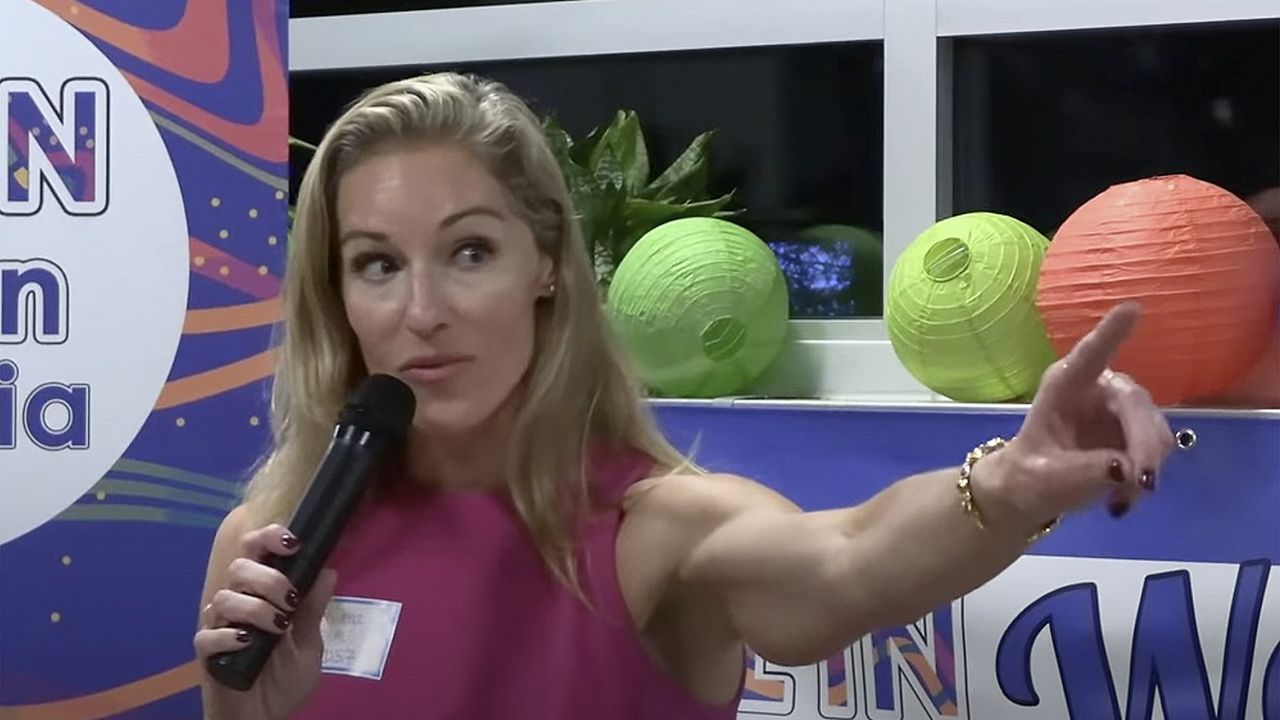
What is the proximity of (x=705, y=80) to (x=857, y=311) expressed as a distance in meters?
0.52

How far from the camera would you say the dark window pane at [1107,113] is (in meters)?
2.35

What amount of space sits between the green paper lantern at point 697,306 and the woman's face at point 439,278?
808mm

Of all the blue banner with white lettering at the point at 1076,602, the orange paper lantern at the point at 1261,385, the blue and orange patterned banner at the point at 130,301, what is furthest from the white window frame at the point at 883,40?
the blue and orange patterned banner at the point at 130,301

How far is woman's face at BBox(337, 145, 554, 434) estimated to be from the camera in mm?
1346

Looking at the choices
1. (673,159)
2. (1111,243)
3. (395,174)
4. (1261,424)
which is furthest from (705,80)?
(395,174)

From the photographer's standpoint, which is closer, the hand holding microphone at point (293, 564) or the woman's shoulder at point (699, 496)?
the hand holding microphone at point (293, 564)

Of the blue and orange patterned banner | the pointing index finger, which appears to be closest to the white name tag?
the pointing index finger

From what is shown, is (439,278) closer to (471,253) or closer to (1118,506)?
(471,253)

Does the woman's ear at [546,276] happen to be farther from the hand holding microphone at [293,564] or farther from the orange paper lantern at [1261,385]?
the orange paper lantern at [1261,385]

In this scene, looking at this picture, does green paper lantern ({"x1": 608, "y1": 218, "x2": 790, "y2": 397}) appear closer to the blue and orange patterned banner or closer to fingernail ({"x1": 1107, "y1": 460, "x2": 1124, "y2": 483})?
the blue and orange patterned banner

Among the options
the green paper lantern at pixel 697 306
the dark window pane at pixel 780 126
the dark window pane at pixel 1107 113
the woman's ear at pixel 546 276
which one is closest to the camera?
the woman's ear at pixel 546 276

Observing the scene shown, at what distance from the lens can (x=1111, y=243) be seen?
1.90 m

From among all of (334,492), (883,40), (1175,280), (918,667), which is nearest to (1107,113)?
(883,40)

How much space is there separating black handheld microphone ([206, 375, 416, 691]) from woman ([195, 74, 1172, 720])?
85mm
